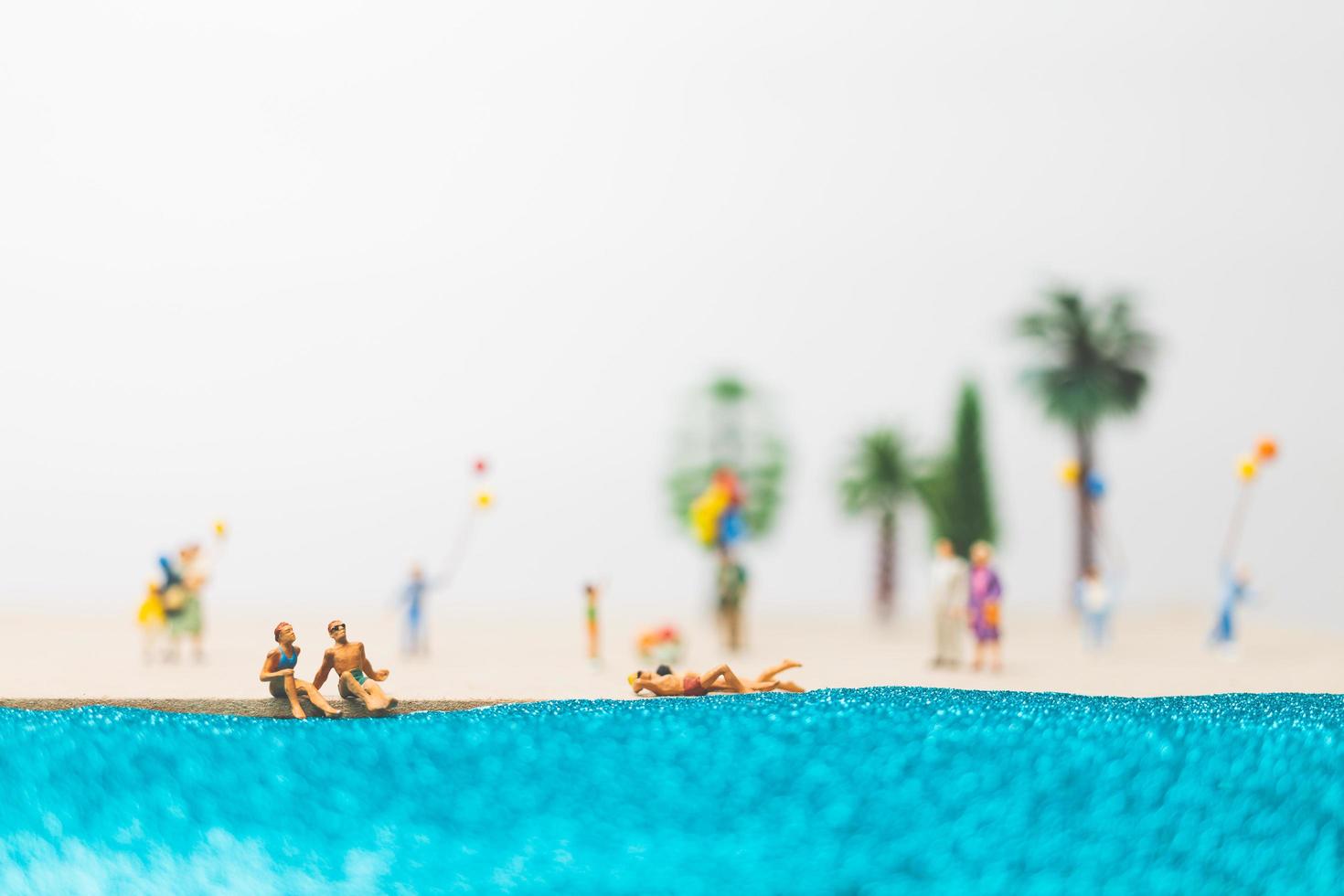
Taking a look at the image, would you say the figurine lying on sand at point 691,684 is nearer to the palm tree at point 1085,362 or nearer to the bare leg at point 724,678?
the bare leg at point 724,678

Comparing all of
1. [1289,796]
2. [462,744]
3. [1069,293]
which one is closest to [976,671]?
[1289,796]

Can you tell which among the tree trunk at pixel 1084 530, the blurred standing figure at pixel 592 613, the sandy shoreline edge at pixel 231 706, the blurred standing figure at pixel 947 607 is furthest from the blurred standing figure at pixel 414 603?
the tree trunk at pixel 1084 530

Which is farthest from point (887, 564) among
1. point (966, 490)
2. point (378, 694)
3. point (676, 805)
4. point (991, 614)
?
point (676, 805)

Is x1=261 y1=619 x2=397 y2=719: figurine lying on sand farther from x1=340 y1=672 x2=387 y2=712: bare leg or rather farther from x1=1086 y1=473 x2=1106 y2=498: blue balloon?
x1=1086 y1=473 x2=1106 y2=498: blue balloon

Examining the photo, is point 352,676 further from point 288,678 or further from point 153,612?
point 153,612

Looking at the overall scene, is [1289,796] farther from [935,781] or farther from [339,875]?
[339,875]

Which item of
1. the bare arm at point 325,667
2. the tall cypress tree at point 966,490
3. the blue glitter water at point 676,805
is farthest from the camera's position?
the tall cypress tree at point 966,490

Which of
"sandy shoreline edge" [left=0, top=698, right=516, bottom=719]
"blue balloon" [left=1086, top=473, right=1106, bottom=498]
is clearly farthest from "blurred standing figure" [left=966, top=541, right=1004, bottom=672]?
"sandy shoreline edge" [left=0, top=698, right=516, bottom=719]
